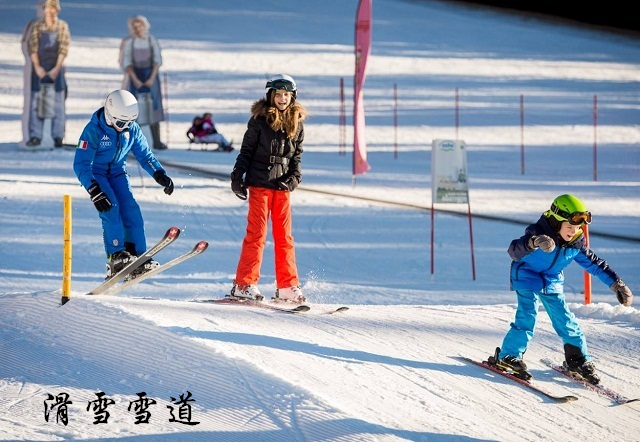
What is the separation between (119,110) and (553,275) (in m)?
3.61

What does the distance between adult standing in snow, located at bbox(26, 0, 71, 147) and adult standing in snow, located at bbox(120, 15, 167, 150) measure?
996mm

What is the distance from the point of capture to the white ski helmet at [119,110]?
8602 millimetres

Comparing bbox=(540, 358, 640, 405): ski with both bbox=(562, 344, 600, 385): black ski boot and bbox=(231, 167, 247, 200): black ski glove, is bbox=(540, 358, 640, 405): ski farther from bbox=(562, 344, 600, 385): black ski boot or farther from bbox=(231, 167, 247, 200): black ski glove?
bbox=(231, 167, 247, 200): black ski glove

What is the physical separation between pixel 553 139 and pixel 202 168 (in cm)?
822

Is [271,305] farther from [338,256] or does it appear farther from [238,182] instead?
[338,256]

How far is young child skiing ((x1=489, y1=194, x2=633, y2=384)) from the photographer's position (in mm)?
7273

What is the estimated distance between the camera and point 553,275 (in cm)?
750

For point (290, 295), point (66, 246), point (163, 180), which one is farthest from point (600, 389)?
point (66, 246)

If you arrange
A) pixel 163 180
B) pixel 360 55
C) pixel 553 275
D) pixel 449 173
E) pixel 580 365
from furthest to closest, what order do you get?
pixel 360 55
pixel 449 173
pixel 163 180
pixel 580 365
pixel 553 275

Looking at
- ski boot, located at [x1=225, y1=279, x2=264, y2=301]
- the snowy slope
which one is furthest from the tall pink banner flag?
ski boot, located at [x1=225, y1=279, x2=264, y2=301]

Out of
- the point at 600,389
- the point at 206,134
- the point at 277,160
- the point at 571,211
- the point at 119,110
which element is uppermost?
the point at 206,134

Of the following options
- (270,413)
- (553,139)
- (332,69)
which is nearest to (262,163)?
(270,413)

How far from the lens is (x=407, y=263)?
12492 mm

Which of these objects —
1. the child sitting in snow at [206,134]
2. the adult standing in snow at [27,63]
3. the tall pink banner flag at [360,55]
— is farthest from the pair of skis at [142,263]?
the child sitting in snow at [206,134]
